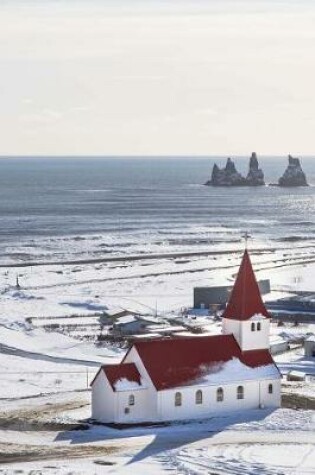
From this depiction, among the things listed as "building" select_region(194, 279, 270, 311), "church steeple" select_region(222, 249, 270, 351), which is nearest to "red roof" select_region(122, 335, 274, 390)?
"church steeple" select_region(222, 249, 270, 351)

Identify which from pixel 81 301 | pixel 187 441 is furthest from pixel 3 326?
pixel 187 441

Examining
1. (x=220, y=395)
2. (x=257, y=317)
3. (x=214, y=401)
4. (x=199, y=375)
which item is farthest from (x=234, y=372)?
(x=257, y=317)

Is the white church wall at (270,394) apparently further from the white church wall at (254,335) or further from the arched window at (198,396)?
the arched window at (198,396)

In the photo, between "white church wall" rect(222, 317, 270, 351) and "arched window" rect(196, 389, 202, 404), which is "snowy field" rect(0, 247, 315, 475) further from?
"white church wall" rect(222, 317, 270, 351)

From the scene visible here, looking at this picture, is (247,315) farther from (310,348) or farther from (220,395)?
(310,348)

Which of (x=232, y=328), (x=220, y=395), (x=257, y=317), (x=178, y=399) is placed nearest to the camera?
(x=178, y=399)

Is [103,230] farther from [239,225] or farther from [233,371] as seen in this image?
[233,371]
